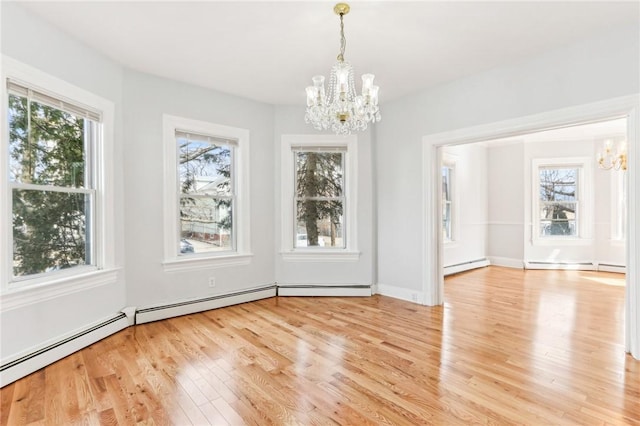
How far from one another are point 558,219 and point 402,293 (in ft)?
15.5

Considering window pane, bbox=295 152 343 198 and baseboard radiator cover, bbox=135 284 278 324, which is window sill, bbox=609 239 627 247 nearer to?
window pane, bbox=295 152 343 198

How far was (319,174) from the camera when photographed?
15.5 ft

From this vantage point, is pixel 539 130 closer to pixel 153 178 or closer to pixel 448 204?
pixel 448 204

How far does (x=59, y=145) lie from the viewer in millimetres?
2848

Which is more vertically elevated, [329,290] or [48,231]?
[48,231]

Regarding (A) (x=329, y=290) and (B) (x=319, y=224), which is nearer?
(A) (x=329, y=290)

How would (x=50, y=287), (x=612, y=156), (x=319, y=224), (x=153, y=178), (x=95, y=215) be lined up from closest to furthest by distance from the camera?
1. (x=50, y=287)
2. (x=95, y=215)
3. (x=153, y=178)
4. (x=319, y=224)
5. (x=612, y=156)

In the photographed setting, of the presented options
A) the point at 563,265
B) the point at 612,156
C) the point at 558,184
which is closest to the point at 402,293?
the point at 563,265

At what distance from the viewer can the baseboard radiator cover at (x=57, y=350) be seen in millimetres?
2331

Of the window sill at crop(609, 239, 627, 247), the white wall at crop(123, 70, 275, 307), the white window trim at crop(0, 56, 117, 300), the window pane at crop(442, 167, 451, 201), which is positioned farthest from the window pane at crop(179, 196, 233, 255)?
the window sill at crop(609, 239, 627, 247)

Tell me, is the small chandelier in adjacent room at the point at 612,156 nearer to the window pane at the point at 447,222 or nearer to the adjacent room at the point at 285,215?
the adjacent room at the point at 285,215

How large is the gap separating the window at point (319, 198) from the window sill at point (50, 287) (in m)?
2.39

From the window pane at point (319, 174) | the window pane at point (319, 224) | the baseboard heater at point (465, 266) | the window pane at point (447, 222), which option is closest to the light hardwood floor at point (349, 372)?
the window pane at point (319, 224)

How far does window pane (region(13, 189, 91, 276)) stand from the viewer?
2.51 meters
